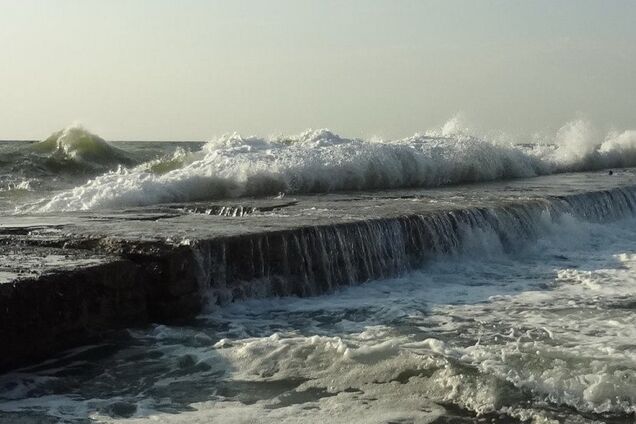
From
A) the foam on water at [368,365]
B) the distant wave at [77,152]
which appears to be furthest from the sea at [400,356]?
the distant wave at [77,152]

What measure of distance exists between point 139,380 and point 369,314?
7.25 feet

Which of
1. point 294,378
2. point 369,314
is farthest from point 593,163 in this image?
point 294,378

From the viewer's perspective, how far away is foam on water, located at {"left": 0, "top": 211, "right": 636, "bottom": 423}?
4289 millimetres

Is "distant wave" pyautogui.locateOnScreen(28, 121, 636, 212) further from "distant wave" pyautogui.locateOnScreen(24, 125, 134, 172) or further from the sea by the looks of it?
the sea

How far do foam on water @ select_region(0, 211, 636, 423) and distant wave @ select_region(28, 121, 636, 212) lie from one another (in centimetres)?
664

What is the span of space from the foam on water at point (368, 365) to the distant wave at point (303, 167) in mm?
6644

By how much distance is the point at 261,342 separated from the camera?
5402 mm

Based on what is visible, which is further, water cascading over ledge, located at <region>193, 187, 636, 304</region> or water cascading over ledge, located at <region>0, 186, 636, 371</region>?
water cascading over ledge, located at <region>193, 187, 636, 304</region>

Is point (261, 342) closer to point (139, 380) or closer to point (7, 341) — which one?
point (139, 380)

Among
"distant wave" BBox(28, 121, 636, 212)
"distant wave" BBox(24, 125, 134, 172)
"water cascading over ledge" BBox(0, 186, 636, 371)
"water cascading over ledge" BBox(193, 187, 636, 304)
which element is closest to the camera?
"water cascading over ledge" BBox(0, 186, 636, 371)

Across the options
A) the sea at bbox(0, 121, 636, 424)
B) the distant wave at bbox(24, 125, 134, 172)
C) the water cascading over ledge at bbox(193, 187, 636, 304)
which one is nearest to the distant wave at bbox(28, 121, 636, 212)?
the distant wave at bbox(24, 125, 134, 172)

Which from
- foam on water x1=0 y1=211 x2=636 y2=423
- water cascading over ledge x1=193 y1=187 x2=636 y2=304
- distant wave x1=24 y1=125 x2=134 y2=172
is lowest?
foam on water x1=0 y1=211 x2=636 y2=423

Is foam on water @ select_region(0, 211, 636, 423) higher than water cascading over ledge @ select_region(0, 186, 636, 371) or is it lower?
lower

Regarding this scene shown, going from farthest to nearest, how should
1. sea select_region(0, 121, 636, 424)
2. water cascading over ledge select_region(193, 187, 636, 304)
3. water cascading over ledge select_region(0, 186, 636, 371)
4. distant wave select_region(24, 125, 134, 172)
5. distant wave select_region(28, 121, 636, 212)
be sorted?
distant wave select_region(24, 125, 134, 172)
distant wave select_region(28, 121, 636, 212)
water cascading over ledge select_region(193, 187, 636, 304)
water cascading over ledge select_region(0, 186, 636, 371)
sea select_region(0, 121, 636, 424)
